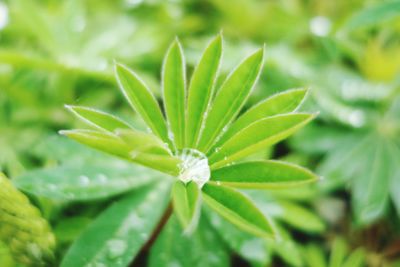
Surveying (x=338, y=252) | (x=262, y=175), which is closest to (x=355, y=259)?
(x=338, y=252)

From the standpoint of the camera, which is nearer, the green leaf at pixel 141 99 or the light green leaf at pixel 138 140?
the light green leaf at pixel 138 140

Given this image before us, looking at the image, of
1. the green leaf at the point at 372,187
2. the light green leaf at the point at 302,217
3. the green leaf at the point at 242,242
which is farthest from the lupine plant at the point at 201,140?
the green leaf at the point at 372,187

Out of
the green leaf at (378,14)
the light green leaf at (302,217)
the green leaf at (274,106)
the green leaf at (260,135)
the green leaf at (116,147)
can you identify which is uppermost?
the green leaf at (378,14)

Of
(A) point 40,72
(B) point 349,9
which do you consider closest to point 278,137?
(A) point 40,72

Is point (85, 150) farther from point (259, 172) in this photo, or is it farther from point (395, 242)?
point (395, 242)

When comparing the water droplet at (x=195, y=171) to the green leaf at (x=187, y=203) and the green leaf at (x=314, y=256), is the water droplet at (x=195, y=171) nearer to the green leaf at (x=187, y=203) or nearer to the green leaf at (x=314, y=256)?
the green leaf at (x=187, y=203)

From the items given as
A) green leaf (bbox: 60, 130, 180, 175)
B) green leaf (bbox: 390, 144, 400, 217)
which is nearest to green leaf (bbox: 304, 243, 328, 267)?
green leaf (bbox: 390, 144, 400, 217)

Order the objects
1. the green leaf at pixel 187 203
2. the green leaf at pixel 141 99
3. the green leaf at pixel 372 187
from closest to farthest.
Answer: the green leaf at pixel 187 203 < the green leaf at pixel 141 99 < the green leaf at pixel 372 187

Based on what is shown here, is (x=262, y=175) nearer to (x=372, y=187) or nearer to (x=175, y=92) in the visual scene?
(x=175, y=92)

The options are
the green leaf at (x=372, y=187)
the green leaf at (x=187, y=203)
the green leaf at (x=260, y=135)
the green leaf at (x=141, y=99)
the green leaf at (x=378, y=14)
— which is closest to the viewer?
the green leaf at (x=187, y=203)
